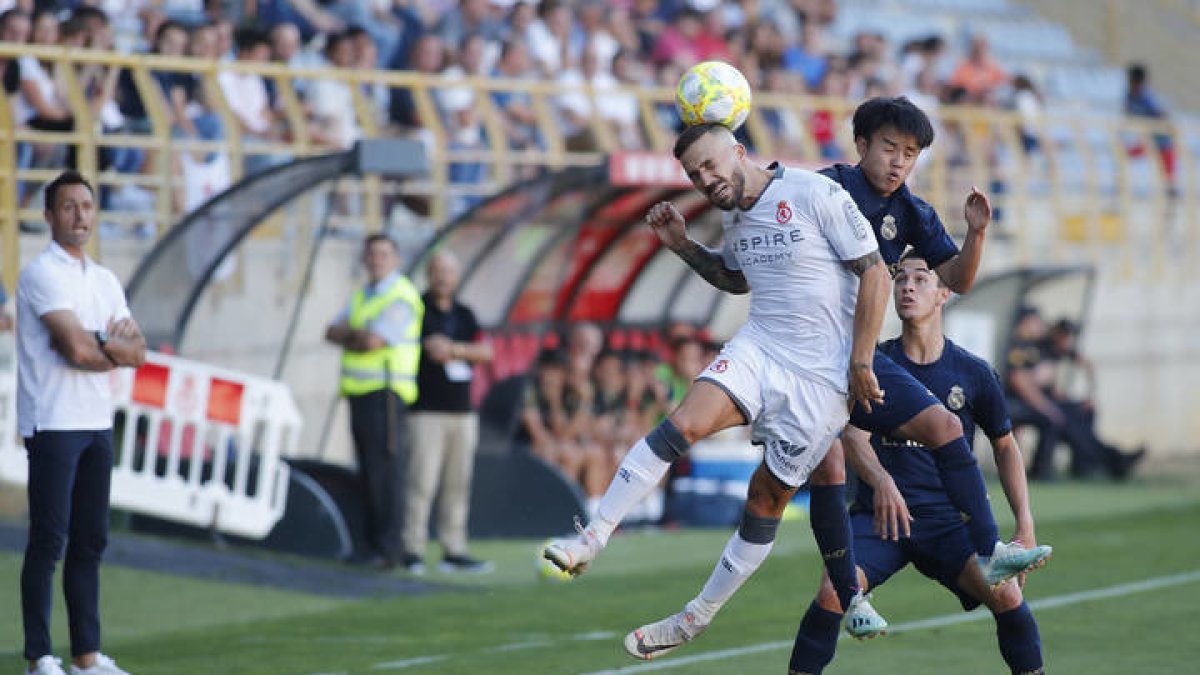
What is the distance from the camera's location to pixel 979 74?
24953mm

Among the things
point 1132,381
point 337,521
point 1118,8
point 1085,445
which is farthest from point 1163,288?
point 337,521

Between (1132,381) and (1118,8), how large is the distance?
8041mm

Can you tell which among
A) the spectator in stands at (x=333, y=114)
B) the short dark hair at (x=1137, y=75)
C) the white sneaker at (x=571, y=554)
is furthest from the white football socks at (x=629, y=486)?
the short dark hair at (x=1137, y=75)

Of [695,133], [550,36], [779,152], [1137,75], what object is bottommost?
[779,152]

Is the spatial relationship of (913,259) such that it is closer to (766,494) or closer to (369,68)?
(766,494)

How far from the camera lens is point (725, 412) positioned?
7785mm

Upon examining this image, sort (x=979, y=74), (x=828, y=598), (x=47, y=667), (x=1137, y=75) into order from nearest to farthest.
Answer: (x=828, y=598) < (x=47, y=667) < (x=979, y=74) < (x=1137, y=75)

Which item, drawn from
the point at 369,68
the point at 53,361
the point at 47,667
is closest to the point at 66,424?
the point at 53,361

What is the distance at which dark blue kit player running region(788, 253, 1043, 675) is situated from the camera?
7.98m

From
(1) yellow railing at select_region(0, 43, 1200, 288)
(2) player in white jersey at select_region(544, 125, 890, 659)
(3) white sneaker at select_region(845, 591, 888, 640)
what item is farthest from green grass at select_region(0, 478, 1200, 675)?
(1) yellow railing at select_region(0, 43, 1200, 288)

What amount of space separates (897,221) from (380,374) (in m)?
6.39

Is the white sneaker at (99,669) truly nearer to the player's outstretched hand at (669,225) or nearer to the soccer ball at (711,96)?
the player's outstretched hand at (669,225)

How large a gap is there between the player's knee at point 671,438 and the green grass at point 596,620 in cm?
218

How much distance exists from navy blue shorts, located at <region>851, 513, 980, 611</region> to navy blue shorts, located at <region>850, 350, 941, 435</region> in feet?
1.38
